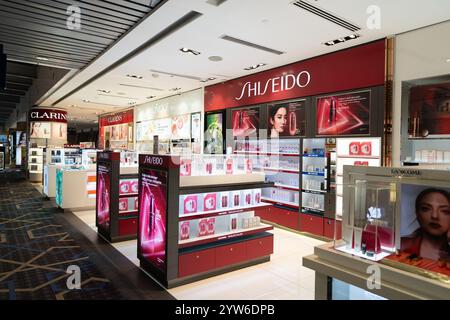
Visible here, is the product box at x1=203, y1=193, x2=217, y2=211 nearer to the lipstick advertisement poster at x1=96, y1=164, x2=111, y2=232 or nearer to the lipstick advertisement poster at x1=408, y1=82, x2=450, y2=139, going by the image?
the lipstick advertisement poster at x1=96, y1=164, x2=111, y2=232

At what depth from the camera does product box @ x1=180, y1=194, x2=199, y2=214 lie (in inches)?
153

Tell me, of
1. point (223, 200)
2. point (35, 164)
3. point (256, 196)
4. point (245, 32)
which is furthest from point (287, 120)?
point (35, 164)

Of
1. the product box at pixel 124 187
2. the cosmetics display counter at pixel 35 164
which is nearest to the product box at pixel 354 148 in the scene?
the product box at pixel 124 187

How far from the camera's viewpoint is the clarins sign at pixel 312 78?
16.6 ft

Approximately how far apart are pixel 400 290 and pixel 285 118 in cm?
520

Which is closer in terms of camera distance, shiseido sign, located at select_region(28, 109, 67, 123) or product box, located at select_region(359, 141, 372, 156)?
product box, located at select_region(359, 141, 372, 156)

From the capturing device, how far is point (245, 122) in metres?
7.53

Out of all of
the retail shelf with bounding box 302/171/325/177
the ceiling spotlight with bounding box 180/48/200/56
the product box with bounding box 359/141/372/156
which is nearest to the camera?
the product box with bounding box 359/141/372/156

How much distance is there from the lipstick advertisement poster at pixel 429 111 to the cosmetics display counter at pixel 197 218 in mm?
2355

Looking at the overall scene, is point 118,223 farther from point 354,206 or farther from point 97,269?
point 354,206

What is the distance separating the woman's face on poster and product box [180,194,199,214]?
2674mm

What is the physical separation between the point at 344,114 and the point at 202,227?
10.5 feet

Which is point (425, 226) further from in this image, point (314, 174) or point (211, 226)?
point (314, 174)

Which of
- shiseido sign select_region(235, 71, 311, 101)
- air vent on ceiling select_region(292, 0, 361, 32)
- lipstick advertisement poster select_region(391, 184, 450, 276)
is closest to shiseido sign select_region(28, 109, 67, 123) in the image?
shiseido sign select_region(235, 71, 311, 101)
